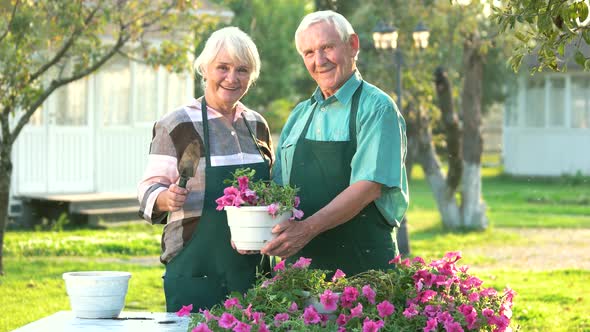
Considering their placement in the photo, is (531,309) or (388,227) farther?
(531,309)

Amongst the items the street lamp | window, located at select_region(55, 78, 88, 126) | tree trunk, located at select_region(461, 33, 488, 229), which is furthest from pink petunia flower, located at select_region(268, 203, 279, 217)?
window, located at select_region(55, 78, 88, 126)

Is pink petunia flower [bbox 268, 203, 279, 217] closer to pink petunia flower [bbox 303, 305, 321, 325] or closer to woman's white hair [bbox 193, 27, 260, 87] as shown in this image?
pink petunia flower [bbox 303, 305, 321, 325]

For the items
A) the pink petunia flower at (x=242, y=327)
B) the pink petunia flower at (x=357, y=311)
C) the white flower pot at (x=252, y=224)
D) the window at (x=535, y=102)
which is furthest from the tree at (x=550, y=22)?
the window at (x=535, y=102)

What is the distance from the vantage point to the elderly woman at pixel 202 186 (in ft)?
14.0

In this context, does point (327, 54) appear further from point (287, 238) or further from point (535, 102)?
point (535, 102)

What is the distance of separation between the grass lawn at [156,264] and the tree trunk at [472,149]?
1.41 ft

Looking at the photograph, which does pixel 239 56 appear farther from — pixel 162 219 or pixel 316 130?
pixel 162 219

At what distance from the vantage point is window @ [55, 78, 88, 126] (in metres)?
18.5

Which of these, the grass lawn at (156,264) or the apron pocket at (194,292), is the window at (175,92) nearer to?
the grass lawn at (156,264)

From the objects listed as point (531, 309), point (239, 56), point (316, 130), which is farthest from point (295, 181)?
point (531, 309)

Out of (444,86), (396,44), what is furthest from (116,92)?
(396,44)

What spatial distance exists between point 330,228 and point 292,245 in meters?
0.23

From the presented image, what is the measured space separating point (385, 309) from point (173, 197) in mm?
1149

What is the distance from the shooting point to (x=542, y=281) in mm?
12328
